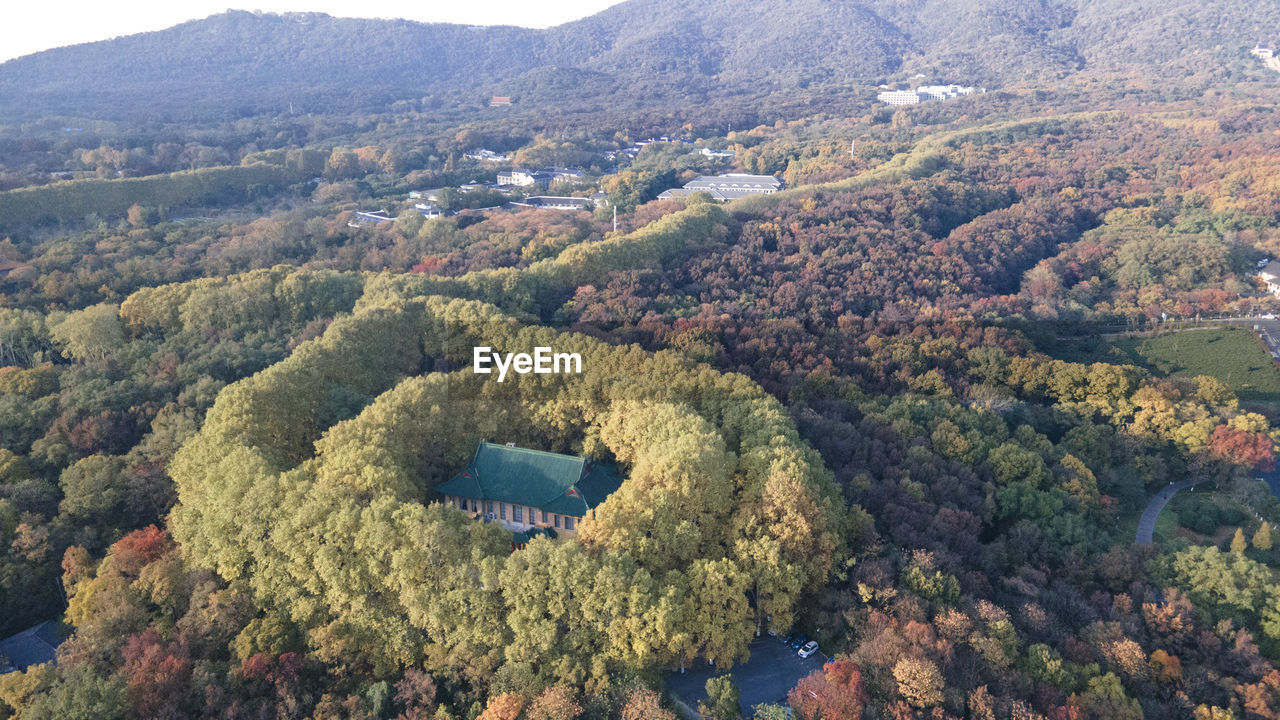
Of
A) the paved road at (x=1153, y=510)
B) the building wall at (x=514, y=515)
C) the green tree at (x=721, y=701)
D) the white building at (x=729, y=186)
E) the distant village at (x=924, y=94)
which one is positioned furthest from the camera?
the distant village at (x=924, y=94)

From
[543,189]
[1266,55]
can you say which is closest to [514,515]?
[543,189]

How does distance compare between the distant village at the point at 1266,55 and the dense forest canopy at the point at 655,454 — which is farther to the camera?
the distant village at the point at 1266,55

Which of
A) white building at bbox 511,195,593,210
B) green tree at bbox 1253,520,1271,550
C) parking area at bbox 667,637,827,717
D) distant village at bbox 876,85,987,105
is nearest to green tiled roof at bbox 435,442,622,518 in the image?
parking area at bbox 667,637,827,717

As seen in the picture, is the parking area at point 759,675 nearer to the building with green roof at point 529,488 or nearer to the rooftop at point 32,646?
the building with green roof at point 529,488

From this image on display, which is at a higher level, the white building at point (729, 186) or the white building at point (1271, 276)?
the white building at point (729, 186)

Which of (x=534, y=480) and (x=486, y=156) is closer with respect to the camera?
(x=534, y=480)

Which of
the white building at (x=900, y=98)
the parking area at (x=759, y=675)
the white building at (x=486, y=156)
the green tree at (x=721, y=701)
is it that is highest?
the white building at (x=900, y=98)

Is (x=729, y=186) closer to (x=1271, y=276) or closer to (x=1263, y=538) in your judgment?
(x=1271, y=276)

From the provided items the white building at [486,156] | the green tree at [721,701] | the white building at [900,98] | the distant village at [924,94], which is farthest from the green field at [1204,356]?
the white building at [900,98]

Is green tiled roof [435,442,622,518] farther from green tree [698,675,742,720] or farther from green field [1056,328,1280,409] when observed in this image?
green field [1056,328,1280,409]
